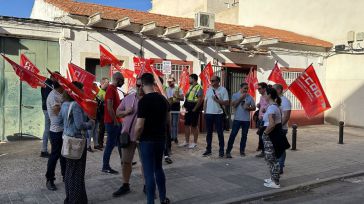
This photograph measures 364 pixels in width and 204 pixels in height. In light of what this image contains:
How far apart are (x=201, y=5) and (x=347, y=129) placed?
50.1ft

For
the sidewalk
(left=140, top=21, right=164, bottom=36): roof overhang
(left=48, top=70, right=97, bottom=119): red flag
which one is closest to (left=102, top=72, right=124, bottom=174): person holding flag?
the sidewalk

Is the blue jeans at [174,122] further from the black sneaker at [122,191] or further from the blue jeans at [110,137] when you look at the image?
the black sneaker at [122,191]

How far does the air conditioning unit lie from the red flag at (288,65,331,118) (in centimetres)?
491

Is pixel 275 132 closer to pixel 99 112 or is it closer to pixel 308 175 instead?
pixel 308 175

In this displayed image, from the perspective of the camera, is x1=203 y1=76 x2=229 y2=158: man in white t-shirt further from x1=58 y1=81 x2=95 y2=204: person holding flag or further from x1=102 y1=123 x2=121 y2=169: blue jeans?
x1=58 y1=81 x2=95 y2=204: person holding flag

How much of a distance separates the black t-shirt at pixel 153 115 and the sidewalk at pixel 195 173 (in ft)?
4.14

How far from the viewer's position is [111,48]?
11.4m

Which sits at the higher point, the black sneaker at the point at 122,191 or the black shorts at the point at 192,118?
the black shorts at the point at 192,118

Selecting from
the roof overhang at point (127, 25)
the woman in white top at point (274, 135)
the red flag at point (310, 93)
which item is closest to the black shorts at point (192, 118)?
the red flag at point (310, 93)

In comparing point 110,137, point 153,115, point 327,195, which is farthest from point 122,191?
point 327,195

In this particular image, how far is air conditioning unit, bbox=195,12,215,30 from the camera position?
12508 millimetres

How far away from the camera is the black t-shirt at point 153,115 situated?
482 cm

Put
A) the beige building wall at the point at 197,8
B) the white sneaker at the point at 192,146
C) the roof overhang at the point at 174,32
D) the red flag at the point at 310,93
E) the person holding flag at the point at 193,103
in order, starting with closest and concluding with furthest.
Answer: the red flag at the point at 310,93
the person holding flag at the point at 193,103
the white sneaker at the point at 192,146
the roof overhang at the point at 174,32
the beige building wall at the point at 197,8

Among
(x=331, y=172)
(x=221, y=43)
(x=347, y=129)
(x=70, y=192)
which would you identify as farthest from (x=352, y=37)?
(x=70, y=192)
